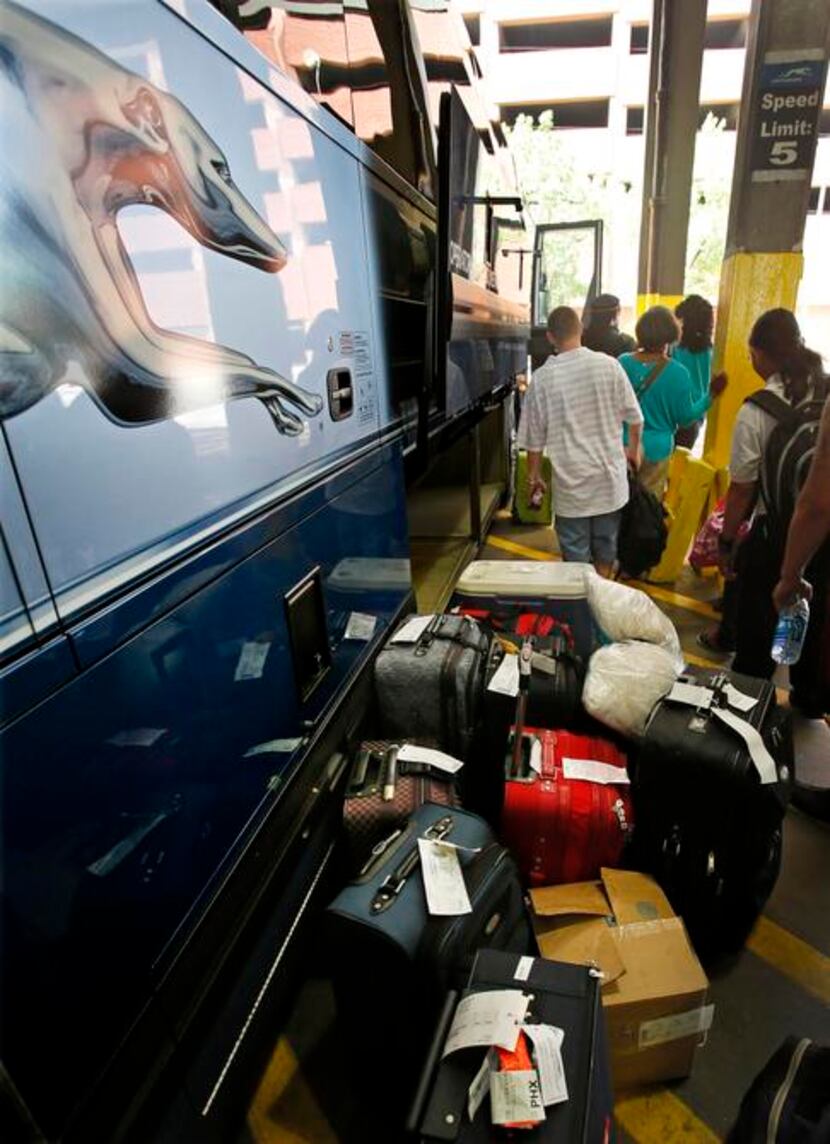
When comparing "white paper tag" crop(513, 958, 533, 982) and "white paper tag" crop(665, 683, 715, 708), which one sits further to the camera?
"white paper tag" crop(665, 683, 715, 708)

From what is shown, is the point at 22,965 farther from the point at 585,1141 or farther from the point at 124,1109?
the point at 585,1141

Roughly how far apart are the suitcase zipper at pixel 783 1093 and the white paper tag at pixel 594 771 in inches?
29.5

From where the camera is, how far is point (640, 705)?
2.13 m

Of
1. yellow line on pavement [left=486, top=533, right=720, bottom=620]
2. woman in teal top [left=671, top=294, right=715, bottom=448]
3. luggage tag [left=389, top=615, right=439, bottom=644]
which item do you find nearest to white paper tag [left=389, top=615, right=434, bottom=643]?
luggage tag [left=389, top=615, right=439, bottom=644]

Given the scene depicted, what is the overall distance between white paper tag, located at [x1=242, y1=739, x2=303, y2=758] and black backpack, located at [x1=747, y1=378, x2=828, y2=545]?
7.29 feet

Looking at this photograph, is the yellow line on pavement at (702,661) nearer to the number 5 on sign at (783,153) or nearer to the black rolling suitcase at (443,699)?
the black rolling suitcase at (443,699)

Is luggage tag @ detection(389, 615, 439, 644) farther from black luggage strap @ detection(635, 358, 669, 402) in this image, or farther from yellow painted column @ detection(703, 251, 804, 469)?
yellow painted column @ detection(703, 251, 804, 469)

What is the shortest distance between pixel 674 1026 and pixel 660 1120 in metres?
0.23

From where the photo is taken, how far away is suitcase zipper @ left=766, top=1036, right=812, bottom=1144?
45.6 inches

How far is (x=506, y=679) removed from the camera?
7.30 ft

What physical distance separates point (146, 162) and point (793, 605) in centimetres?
249

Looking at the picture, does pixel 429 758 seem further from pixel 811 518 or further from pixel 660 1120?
pixel 811 518

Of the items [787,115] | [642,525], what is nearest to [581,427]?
[642,525]

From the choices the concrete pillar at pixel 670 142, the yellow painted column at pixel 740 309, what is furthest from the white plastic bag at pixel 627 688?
the concrete pillar at pixel 670 142
